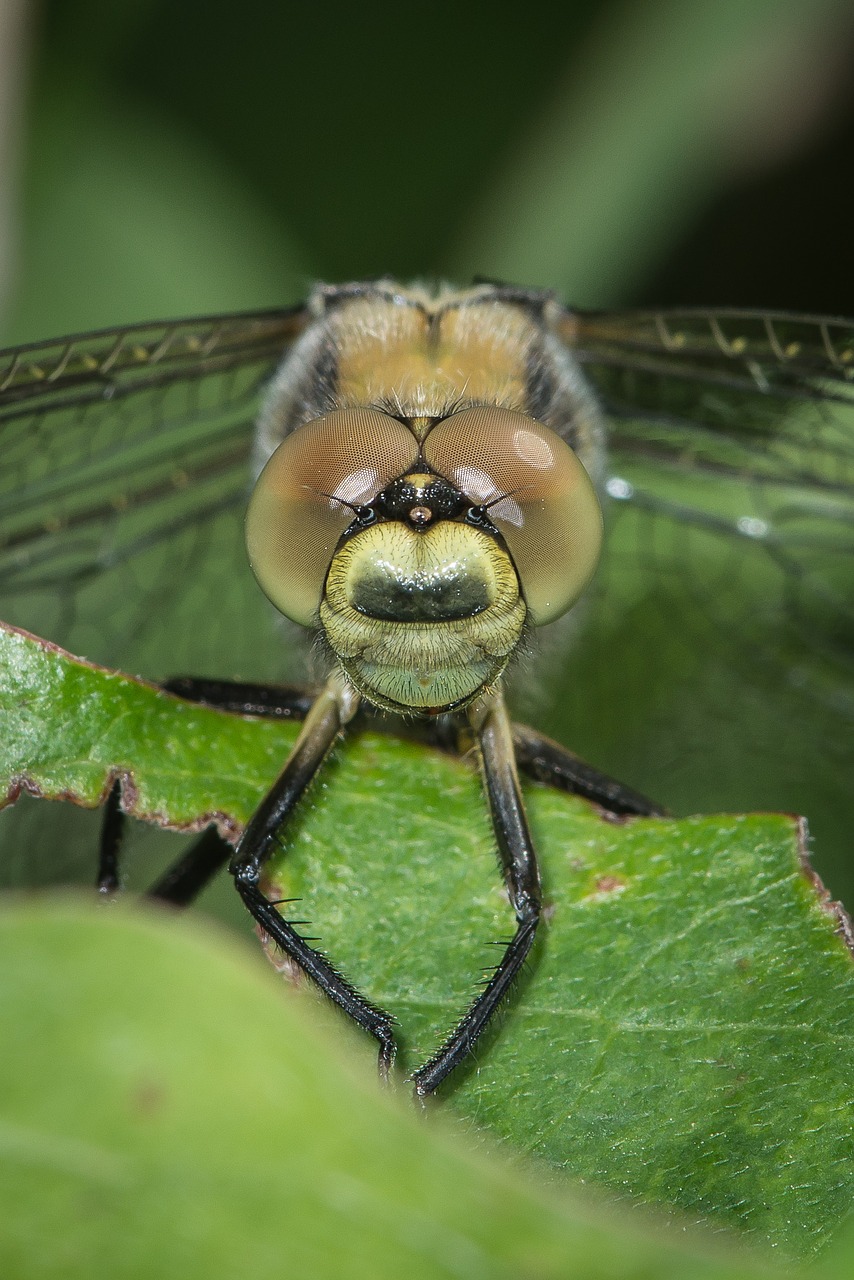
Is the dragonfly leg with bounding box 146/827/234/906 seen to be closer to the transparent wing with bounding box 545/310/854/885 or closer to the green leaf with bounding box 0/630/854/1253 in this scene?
the green leaf with bounding box 0/630/854/1253

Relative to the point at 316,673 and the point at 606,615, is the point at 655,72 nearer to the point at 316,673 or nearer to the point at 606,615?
the point at 606,615

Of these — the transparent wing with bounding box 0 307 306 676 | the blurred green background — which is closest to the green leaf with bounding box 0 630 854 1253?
the transparent wing with bounding box 0 307 306 676

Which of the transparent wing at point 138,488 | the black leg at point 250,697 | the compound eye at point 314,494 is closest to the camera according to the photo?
the compound eye at point 314,494

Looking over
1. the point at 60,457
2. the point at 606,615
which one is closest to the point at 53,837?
the point at 60,457

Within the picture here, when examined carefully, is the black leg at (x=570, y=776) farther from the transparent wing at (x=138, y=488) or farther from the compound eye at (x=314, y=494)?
the transparent wing at (x=138, y=488)

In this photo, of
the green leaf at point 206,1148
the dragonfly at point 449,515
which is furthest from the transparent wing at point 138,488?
the green leaf at point 206,1148

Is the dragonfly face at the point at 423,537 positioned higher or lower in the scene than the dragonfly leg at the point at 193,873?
higher

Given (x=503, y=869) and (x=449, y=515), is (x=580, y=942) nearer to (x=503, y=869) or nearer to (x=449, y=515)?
(x=503, y=869)
